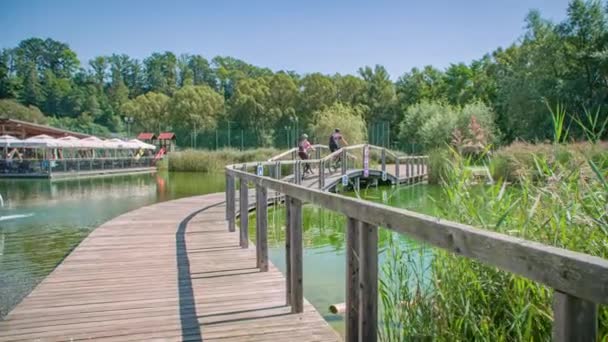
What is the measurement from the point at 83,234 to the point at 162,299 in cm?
487

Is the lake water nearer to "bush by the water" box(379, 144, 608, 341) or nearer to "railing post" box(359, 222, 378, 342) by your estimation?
"bush by the water" box(379, 144, 608, 341)

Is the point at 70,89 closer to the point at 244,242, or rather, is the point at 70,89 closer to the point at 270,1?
the point at 270,1

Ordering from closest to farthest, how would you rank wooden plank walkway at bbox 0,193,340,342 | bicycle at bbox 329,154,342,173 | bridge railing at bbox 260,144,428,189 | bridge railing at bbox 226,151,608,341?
bridge railing at bbox 226,151,608,341 → wooden plank walkway at bbox 0,193,340,342 → bridge railing at bbox 260,144,428,189 → bicycle at bbox 329,154,342,173

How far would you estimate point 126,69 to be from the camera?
86.1 metres

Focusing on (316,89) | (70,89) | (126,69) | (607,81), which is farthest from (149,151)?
(126,69)

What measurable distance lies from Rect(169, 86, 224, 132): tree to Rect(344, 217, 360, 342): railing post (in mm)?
39482

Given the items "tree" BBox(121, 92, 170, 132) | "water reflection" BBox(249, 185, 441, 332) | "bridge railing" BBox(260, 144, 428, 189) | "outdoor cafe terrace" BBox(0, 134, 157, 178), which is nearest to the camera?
"water reflection" BBox(249, 185, 441, 332)

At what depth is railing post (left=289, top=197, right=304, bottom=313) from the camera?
9.18 feet

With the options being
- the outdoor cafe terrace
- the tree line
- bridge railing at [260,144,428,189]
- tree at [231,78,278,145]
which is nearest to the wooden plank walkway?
the tree line

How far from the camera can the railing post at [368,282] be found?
1775 millimetres

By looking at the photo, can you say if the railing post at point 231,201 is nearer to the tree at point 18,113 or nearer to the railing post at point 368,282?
the railing post at point 368,282

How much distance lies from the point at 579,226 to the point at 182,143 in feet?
120

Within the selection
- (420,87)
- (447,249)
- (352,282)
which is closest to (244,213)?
(352,282)

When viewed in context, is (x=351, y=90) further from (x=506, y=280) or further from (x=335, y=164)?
(x=506, y=280)
